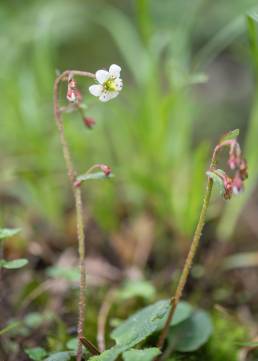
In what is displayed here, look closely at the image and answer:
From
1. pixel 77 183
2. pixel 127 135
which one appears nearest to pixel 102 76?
pixel 77 183

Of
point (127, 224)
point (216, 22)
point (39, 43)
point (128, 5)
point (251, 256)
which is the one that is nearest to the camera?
point (251, 256)

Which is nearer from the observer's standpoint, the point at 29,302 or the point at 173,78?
the point at 29,302

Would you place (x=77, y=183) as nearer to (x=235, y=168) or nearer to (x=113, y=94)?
(x=113, y=94)

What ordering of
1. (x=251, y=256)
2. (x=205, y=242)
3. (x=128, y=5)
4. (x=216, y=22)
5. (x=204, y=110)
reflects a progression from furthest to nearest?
(x=128, y=5) → (x=216, y=22) → (x=204, y=110) → (x=205, y=242) → (x=251, y=256)

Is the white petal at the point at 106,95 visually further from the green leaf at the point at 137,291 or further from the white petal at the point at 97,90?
the green leaf at the point at 137,291

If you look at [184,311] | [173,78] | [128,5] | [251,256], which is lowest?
[184,311]

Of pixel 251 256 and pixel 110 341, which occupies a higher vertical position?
pixel 251 256

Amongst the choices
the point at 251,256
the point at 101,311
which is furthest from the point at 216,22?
the point at 101,311

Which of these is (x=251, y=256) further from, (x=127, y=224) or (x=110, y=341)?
(x=110, y=341)
